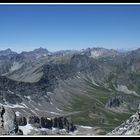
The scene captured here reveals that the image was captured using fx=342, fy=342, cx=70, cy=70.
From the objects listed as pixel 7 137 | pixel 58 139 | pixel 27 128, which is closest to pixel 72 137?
pixel 58 139

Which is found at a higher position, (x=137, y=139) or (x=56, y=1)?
(x=56, y=1)

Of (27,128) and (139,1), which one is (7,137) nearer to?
(139,1)

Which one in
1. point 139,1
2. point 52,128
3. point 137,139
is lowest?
point 52,128

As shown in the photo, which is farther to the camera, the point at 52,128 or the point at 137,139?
the point at 52,128

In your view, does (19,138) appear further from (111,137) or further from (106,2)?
(106,2)

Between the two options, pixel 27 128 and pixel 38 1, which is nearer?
pixel 38 1

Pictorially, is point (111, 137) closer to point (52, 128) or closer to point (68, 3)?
point (68, 3)

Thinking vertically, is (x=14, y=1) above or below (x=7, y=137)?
above

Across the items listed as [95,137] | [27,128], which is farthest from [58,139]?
[27,128]
